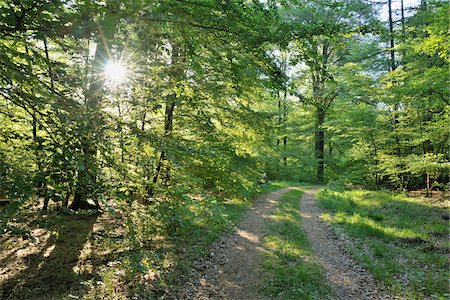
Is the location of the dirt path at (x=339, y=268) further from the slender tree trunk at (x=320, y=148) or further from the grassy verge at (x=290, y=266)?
the slender tree trunk at (x=320, y=148)

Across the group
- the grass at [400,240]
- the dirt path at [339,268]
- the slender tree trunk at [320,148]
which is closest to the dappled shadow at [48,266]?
the dirt path at [339,268]

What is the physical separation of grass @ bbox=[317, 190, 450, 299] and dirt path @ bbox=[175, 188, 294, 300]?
8.43 feet

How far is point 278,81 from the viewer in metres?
4.06

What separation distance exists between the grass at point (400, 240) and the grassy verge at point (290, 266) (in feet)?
4.10

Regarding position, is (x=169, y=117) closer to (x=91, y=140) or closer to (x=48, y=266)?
(x=48, y=266)

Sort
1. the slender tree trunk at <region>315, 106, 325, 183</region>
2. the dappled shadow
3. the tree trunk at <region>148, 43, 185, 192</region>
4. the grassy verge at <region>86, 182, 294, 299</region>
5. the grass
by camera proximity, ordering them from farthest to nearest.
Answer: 1. the slender tree trunk at <region>315, 106, 325, 183</region>
2. the grass
3. the tree trunk at <region>148, 43, 185, 192</region>
4. the dappled shadow
5. the grassy verge at <region>86, 182, 294, 299</region>

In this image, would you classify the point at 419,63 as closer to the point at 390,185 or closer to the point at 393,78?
the point at 393,78

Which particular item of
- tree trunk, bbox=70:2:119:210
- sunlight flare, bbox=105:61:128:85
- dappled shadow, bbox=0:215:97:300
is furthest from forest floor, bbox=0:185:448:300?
sunlight flare, bbox=105:61:128:85

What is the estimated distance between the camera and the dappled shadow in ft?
17.2

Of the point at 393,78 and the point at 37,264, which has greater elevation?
the point at 393,78

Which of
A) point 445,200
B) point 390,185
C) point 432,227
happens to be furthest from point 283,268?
point 390,185

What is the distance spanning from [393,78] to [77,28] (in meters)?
15.0

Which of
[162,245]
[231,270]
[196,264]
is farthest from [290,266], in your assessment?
[162,245]

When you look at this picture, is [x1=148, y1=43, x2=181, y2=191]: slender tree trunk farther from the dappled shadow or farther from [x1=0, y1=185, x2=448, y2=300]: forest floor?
the dappled shadow
